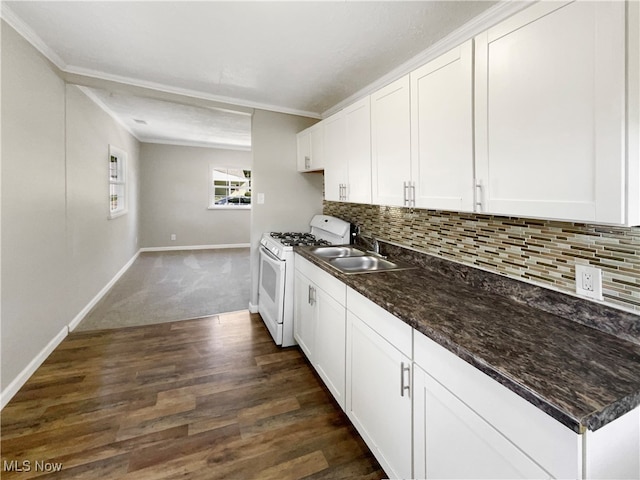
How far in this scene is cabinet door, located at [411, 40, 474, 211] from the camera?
54.1 inches

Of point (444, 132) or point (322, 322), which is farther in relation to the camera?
point (322, 322)

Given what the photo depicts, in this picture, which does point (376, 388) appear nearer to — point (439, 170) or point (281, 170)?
point (439, 170)

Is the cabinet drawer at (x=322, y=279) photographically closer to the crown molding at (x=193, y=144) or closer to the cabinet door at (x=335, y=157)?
the cabinet door at (x=335, y=157)

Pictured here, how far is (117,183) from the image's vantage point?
4.88 metres

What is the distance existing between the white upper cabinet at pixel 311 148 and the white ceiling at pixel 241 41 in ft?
1.14

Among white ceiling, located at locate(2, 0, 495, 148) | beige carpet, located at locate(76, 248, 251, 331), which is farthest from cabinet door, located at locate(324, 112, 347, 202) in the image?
beige carpet, located at locate(76, 248, 251, 331)

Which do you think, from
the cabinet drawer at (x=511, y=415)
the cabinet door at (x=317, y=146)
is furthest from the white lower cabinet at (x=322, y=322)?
the cabinet door at (x=317, y=146)

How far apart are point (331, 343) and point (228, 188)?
6417 mm

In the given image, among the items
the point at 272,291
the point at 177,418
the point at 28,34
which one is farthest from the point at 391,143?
the point at 28,34

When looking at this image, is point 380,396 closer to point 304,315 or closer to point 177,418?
point 304,315

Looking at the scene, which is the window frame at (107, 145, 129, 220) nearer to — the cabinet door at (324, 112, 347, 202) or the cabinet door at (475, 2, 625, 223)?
the cabinet door at (324, 112, 347, 202)

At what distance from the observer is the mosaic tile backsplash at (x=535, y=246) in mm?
1130

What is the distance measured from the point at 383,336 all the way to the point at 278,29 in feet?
6.35

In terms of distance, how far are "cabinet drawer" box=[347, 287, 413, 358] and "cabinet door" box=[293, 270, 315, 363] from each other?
658mm
